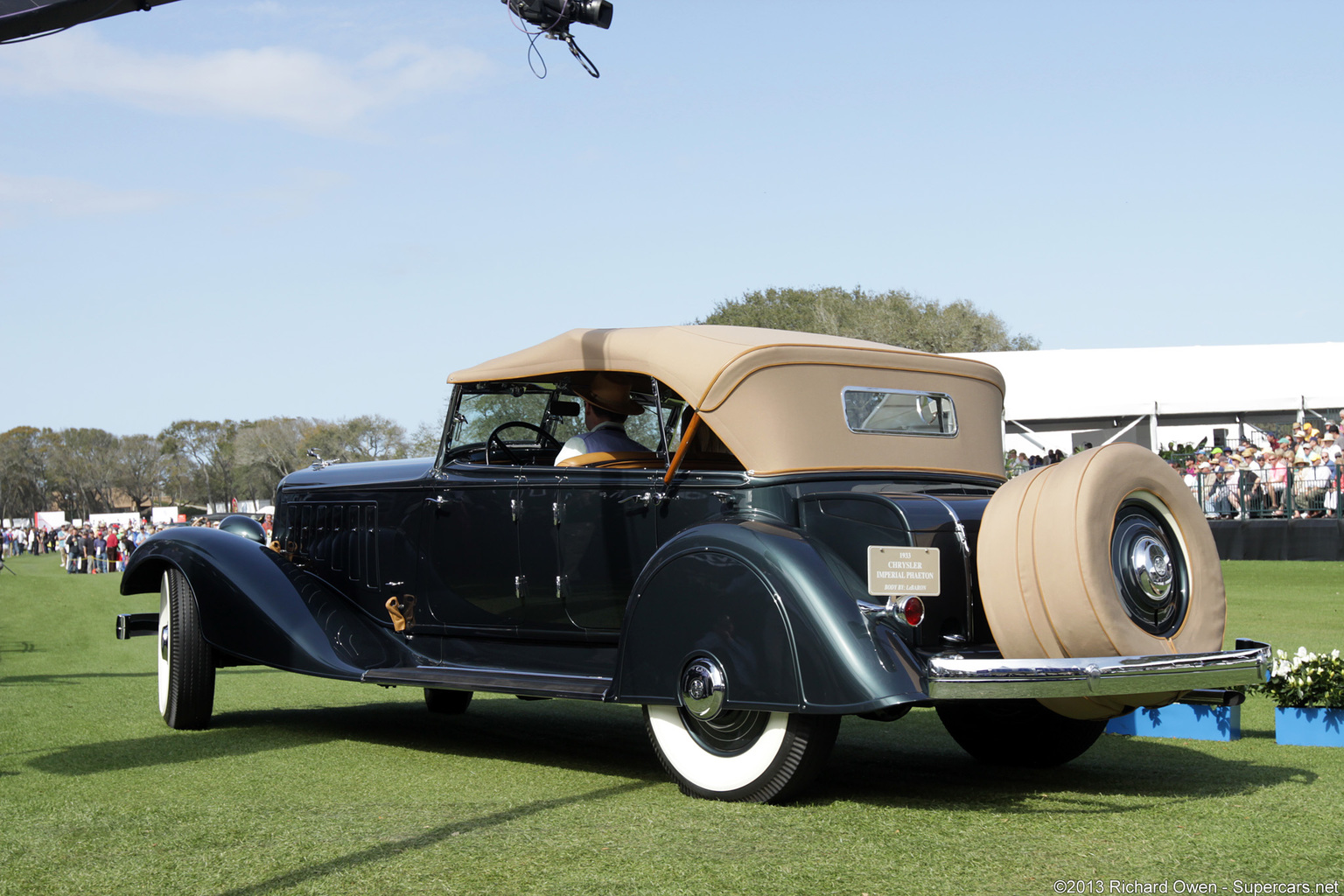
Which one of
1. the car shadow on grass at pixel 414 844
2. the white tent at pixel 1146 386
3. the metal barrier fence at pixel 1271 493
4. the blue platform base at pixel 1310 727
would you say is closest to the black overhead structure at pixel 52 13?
the car shadow on grass at pixel 414 844

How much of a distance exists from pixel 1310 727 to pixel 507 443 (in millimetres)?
4286

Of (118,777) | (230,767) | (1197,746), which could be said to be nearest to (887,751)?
(1197,746)

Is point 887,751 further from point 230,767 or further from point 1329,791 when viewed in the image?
point 230,767

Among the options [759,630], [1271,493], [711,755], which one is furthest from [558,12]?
[1271,493]

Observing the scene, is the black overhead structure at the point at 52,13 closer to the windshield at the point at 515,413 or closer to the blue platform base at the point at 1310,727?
the windshield at the point at 515,413

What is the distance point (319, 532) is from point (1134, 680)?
4.87 m

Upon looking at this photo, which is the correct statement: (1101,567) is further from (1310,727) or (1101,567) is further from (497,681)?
(497,681)

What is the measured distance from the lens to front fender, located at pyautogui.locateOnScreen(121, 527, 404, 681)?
20.1 feet

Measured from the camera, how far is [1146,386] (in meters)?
26.3

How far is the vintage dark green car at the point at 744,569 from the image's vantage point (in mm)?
4035

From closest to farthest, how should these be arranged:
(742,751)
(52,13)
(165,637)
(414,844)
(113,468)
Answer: (414,844), (742,751), (52,13), (165,637), (113,468)

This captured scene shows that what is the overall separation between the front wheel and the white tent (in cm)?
2216

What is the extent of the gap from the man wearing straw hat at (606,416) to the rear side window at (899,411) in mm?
1096

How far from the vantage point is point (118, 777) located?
5074mm
